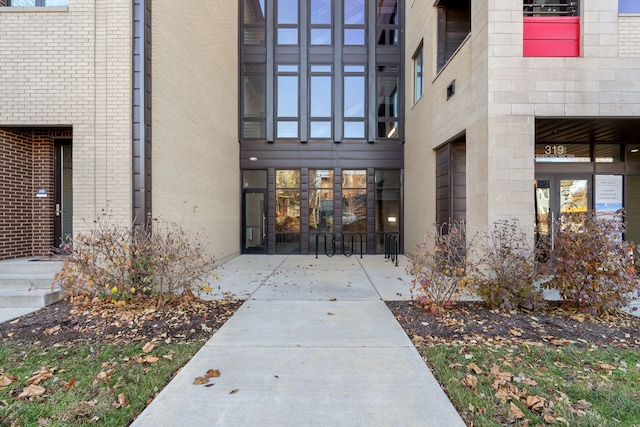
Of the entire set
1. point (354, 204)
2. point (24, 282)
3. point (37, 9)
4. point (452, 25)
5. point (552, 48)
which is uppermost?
point (452, 25)

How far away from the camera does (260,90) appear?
1148 centimetres

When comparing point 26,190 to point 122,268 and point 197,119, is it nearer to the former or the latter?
point 122,268

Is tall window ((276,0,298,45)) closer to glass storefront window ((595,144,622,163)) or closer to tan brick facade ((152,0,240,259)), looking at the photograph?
tan brick facade ((152,0,240,259))

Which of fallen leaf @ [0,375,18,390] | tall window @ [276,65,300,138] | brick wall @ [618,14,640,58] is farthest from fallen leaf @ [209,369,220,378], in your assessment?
tall window @ [276,65,300,138]

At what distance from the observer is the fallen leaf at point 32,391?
2.55m

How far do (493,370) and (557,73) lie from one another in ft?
18.7

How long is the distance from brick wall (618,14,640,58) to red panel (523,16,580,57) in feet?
2.36

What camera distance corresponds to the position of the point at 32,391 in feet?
8.49

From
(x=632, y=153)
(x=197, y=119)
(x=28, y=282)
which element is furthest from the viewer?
(x=197, y=119)

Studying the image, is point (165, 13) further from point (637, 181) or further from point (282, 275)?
point (637, 181)

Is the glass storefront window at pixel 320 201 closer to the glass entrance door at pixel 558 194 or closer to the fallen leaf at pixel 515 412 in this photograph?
the glass entrance door at pixel 558 194

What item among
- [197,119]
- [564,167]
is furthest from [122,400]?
[564,167]

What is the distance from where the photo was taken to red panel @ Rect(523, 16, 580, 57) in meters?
5.72

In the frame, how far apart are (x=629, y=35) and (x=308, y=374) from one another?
8042mm
